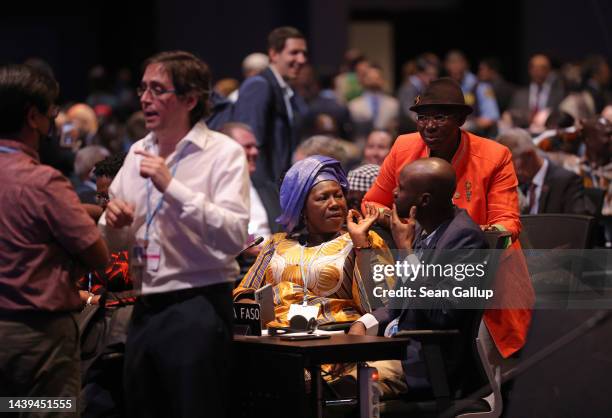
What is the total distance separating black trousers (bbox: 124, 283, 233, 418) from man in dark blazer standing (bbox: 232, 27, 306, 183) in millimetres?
4013

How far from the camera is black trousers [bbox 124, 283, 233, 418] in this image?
12.1 ft

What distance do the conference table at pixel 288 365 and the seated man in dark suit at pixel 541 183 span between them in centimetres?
286

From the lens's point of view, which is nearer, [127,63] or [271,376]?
[271,376]

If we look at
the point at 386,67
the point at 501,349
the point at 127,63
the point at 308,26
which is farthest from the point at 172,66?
the point at 386,67

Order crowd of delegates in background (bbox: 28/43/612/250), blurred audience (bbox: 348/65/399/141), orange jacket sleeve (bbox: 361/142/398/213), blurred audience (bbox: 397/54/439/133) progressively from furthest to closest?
blurred audience (bbox: 397/54/439/133), blurred audience (bbox: 348/65/399/141), crowd of delegates in background (bbox: 28/43/612/250), orange jacket sleeve (bbox: 361/142/398/213)

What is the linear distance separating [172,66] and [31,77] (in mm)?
497

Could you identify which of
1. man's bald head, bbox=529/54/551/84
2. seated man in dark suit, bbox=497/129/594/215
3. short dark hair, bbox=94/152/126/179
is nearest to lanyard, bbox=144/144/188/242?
short dark hair, bbox=94/152/126/179

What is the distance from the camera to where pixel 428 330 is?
4.23m

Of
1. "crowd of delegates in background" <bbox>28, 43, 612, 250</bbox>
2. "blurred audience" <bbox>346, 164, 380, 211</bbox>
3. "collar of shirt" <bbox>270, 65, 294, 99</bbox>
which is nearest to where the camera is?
"blurred audience" <bbox>346, 164, 380, 211</bbox>

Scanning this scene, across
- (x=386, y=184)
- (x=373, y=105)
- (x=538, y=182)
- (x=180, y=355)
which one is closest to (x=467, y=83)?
(x=373, y=105)

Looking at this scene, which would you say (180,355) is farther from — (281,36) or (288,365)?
(281,36)

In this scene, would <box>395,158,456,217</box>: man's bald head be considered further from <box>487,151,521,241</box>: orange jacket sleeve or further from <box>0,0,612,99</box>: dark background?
<box>0,0,612,99</box>: dark background

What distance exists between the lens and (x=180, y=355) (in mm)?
3674

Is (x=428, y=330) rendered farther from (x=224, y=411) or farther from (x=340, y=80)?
(x=340, y=80)
